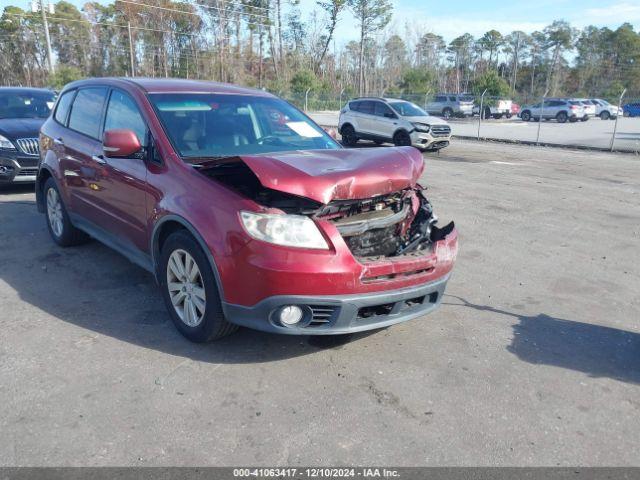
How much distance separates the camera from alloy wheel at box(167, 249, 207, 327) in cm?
349

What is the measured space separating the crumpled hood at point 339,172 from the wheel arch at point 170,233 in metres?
0.56

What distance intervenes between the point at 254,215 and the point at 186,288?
2.83 ft

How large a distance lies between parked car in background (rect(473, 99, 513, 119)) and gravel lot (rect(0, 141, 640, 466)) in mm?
35516

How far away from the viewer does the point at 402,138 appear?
1770 centimetres

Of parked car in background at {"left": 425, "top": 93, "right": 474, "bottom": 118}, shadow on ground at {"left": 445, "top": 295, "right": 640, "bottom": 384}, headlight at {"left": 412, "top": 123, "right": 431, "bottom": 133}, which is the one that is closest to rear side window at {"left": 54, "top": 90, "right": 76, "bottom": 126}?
shadow on ground at {"left": 445, "top": 295, "right": 640, "bottom": 384}

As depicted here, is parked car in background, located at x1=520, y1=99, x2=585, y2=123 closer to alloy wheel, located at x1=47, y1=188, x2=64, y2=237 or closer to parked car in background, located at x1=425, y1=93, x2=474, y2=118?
parked car in background, located at x1=425, y1=93, x2=474, y2=118

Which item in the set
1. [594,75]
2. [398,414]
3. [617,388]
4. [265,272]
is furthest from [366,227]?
[594,75]

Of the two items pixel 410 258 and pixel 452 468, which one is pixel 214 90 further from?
pixel 452 468

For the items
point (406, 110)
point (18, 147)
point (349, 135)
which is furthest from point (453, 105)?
point (18, 147)

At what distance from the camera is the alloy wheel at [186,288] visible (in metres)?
3.49

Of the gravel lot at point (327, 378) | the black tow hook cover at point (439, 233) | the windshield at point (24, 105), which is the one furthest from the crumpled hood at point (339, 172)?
the windshield at point (24, 105)

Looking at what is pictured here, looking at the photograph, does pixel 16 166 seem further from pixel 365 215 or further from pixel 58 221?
pixel 365 215

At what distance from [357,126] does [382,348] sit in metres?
16.6

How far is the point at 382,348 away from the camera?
3.68 meters
